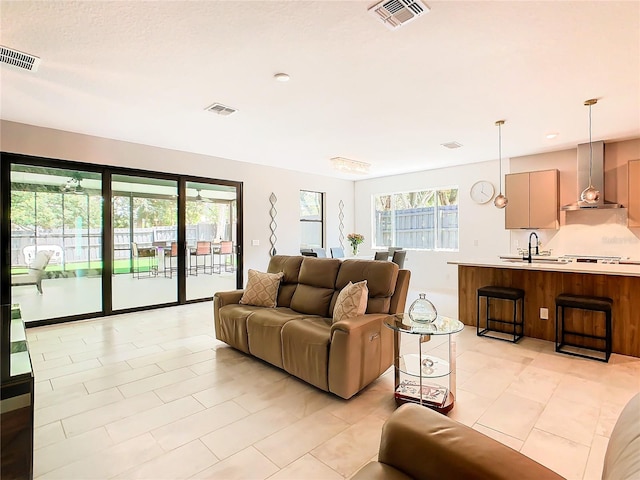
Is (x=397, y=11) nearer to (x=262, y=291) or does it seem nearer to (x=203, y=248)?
(x=262, y=291)

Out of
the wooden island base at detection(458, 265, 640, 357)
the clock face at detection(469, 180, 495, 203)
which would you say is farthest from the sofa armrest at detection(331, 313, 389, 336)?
the clock face at detection(469, 180, 495, 203)

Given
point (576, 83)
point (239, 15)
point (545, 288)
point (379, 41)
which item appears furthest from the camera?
point (545, 288)

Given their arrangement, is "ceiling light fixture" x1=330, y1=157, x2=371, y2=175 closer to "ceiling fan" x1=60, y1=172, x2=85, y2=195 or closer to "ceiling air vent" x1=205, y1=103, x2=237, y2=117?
"ceiling air vent" x1=205, y1=103, x2=237, y2=117

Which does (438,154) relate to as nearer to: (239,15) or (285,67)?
(285,67)

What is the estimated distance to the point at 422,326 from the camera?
250cm

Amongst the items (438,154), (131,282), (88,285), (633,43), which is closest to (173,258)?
(131,282)

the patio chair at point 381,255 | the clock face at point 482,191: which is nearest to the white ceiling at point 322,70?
the clock face at point 482,191

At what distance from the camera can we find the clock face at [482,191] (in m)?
6.68

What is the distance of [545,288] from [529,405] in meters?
2.09

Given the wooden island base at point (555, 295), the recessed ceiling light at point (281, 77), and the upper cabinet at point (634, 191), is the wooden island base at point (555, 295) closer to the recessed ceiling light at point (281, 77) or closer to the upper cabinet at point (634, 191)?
the upper cabinet at point (634, 191)

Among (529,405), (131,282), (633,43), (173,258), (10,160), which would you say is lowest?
(529,405)

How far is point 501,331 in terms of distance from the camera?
4418 mm

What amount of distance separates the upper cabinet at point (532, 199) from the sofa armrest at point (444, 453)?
5.63 metres

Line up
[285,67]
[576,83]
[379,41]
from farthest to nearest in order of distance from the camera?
[576,83]
[285,67]
[379,41]
